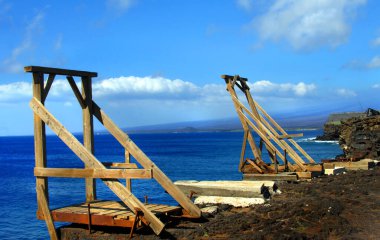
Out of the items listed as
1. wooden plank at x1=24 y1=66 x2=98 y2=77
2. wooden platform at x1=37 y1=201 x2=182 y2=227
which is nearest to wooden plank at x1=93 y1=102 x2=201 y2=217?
wooden platform at x1=37 y1=201 x2=182 y2=227

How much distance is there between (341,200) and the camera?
560 inches

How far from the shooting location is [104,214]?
1049cm

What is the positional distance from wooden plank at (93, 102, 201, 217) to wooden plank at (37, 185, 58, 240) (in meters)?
2.16

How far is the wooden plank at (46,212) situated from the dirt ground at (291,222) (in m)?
2.11

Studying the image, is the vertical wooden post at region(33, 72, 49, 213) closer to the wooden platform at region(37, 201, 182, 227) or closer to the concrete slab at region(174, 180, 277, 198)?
the wooden platform at region(37, 201, 182, 227)

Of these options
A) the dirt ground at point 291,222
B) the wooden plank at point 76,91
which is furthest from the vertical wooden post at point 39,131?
the dirt ground at point 291,222

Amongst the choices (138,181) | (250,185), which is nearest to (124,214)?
(250,185)

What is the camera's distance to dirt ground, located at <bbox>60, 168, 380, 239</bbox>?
10.2m

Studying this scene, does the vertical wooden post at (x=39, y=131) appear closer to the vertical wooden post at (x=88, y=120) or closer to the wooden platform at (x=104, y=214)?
the wooden platform at (x=104, y=214)

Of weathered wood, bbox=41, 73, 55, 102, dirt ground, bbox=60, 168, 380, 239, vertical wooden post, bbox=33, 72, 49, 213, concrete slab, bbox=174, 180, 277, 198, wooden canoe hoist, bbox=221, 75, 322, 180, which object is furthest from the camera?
wooden canoe hoist, bbox=221, 75, 322, 180

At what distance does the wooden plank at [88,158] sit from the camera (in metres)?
9.89

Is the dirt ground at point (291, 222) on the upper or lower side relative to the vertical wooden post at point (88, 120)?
lower

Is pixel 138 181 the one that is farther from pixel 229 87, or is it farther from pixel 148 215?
pixel 148 215

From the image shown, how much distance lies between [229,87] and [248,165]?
145 inches
